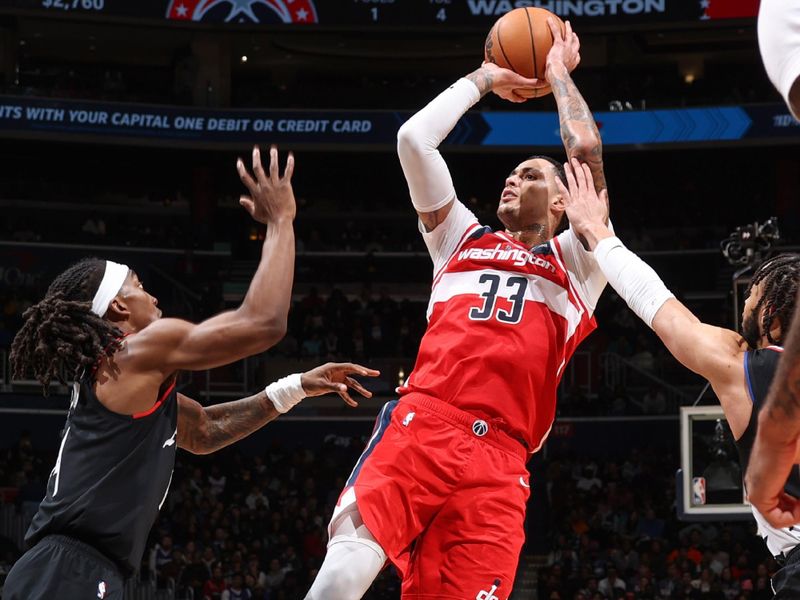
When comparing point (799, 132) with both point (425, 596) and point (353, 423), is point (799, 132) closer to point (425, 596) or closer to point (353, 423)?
point (353, 423)

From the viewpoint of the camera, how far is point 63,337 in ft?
12.7

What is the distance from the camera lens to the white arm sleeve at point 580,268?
4699mm

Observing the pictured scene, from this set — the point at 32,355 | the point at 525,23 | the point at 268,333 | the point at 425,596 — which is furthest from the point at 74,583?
the point at 525,23

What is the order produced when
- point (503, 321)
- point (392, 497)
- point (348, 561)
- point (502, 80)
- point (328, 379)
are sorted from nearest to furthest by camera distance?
point (348, 561), point (392, 497), point (503, 321), point (328, 379), point (502, 80)

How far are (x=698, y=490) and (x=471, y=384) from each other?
24.9ft

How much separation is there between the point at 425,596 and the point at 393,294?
686 inches

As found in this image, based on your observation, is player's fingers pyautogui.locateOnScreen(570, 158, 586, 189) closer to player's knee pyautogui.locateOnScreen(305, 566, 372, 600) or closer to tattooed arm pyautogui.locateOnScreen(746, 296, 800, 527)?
player's knee pyautogui.locateOnScreen(305, 566, 372, 600)

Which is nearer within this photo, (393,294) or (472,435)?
(472,435)

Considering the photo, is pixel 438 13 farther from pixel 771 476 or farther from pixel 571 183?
pixel 771 476

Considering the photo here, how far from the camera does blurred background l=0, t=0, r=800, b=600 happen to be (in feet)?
52.1

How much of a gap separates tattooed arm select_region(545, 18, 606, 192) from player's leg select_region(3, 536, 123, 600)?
2.34m

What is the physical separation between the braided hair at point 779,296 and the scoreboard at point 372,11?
1666 centimetres

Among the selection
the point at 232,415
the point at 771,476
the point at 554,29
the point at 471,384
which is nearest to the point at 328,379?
the point at 232,415

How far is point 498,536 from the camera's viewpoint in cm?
431
